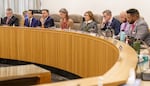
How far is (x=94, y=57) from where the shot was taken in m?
4.60

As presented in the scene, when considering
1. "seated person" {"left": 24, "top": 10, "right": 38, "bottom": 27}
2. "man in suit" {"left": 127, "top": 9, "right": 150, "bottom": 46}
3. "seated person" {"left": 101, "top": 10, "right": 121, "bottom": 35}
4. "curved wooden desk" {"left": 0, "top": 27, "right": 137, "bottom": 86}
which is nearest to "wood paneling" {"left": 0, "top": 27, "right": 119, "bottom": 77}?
"curved wooden desk" {"left": 0, "top": 27, "right": 137, "bottom": 86}

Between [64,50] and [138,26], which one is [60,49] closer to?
[64,50]

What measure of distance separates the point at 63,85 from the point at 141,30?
3296mm

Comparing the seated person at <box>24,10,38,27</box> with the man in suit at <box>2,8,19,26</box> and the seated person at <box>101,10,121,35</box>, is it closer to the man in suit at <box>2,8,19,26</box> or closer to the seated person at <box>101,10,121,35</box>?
the man in suit at <box>2,8,19,26</box>

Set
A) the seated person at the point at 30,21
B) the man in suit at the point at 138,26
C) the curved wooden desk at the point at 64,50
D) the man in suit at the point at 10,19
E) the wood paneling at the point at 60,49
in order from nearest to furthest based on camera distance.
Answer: the curved wooden desk at the point at 64,50, the wood paneling at the point at 60,49, the man in suit at the point at 138,26, the seated person at the point at 30,21, the man in suit at the point at 10,19

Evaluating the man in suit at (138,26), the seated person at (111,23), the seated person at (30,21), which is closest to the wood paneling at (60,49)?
the man in suit at (138,26)

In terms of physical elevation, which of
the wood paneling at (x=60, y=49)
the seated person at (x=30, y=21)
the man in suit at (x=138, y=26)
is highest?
the man in suit at (x=138, y=26)

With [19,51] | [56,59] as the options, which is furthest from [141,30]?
[19,51]

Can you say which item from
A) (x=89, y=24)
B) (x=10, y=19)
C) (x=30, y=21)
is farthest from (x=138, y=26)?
(x=10, y=19)

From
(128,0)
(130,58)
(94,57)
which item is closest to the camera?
(130,58)

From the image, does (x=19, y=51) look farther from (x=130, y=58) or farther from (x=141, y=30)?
(x=130, y=58)

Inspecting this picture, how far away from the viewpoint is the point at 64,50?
18.2ft

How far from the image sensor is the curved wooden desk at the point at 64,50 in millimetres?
4129

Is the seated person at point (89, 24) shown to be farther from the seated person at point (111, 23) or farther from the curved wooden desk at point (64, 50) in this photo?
the curved wooden desk at point (64, 50)
